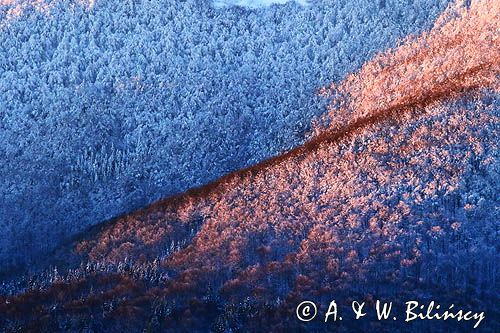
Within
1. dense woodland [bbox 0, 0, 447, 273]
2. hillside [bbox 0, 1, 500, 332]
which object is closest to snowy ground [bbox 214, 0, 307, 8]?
dense woodland [bbox 0, 0, 447, 273]

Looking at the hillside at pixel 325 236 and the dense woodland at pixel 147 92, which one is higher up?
the dense woodland at pixel 147 92

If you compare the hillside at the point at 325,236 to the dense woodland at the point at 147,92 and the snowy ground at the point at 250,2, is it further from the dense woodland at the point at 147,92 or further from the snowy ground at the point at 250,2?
the snowy ground at the point at 250,2

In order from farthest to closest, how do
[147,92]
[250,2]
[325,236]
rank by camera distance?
[250,2]
[147,92]
[325,236]

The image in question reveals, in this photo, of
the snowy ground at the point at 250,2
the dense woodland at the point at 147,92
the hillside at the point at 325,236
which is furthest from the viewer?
the snowy ground at the point at 250,2

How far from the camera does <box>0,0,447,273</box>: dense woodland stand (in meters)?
35.6

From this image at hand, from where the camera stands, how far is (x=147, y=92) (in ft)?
133

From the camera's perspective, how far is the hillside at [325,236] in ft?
91.1

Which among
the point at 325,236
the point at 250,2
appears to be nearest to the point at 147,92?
the point at 250,2

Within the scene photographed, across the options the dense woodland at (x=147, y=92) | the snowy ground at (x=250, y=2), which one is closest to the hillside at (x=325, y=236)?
the dense woodland at (x=147, y=92)

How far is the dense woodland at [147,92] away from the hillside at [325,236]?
2100mm

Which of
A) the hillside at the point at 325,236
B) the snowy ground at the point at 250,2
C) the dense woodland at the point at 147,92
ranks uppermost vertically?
the snowy ground at the point at 250,2

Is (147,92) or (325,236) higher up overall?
(147,92)

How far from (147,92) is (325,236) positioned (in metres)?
16.1

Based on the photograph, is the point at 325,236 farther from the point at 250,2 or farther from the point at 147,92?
the point at 250,2
